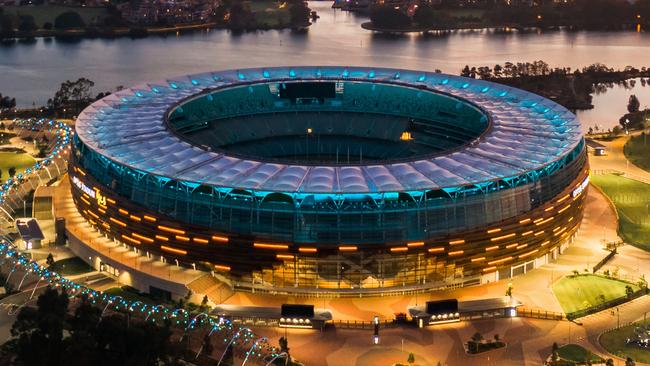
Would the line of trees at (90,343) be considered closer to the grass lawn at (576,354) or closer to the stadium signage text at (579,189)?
the grass lawn at (576,354)

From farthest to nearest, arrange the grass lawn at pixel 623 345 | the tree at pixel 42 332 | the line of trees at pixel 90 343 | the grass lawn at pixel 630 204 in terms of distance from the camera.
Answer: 1. the grass lawn at pixel 630 204
2. the grass lawn at pixel 623 345
3. the tree at pixel 42 332
4. the line of trees at pixel 90 343

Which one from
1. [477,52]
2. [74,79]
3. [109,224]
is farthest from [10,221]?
[477,52]

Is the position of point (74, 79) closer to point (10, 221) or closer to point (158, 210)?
point (10, 221)

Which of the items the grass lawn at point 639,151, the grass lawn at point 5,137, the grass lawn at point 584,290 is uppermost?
the grass lawn at point 5,137

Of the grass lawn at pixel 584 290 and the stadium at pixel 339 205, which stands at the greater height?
the stadium at pixel 339 205

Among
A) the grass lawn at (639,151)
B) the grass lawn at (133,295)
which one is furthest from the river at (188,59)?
the grass lawn at (133,295)

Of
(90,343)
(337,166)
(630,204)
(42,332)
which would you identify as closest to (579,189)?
(630,204)

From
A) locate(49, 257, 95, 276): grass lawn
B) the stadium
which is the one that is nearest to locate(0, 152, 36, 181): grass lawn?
the stadium

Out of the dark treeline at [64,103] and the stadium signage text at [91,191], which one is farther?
the dark treeline at [64,103]
